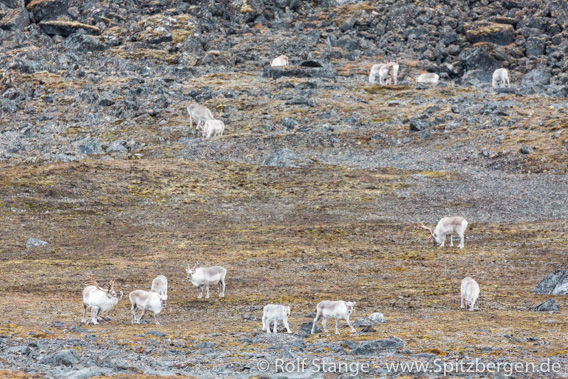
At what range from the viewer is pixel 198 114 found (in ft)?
207

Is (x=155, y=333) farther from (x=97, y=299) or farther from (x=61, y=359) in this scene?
(x=61, y=359)

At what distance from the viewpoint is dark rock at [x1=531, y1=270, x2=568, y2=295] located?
2281 centimetres

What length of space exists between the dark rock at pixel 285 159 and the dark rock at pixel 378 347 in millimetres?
39383

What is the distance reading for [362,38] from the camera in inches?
3903

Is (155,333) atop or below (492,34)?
below

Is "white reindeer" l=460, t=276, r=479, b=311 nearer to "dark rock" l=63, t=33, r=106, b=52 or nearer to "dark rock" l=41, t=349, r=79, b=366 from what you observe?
"dark rock" l=41, t=349, r=79, b=366

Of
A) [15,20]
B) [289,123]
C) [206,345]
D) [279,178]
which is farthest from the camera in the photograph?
[15,20]

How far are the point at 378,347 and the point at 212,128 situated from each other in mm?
48281

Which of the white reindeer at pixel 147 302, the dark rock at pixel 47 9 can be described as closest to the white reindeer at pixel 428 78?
the dark rock at pixel 47 9

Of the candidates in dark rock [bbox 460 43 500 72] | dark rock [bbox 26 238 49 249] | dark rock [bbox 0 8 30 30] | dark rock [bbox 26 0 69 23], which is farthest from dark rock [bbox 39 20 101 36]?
dark rock [bbox 26 238 49 249]

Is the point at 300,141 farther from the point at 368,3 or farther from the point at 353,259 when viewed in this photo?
the point at 368,3

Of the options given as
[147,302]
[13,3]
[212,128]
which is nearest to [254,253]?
[147,302]

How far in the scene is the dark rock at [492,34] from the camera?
307ft

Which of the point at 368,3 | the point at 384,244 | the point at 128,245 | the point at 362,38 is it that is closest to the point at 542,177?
the point at 384,244
